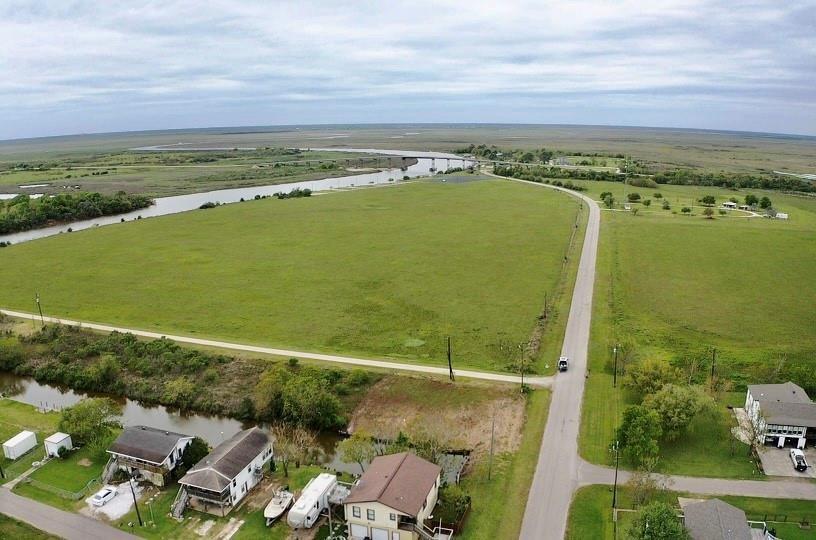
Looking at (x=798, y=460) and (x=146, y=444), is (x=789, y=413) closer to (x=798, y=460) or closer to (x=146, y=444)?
(x=798, y=460)

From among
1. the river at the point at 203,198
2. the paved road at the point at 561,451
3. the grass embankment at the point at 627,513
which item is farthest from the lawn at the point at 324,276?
the grass embankment at the point at 627,513

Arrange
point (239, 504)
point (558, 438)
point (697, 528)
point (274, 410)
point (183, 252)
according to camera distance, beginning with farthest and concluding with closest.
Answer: point (183, 252) < point (274, 410) < point (558, 438) < point (239, 504) < point (697, 528)

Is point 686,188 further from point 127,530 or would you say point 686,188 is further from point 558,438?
point 127,530

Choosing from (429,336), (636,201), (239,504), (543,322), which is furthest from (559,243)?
(239,504)

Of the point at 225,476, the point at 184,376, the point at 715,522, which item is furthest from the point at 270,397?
the point at 715,522

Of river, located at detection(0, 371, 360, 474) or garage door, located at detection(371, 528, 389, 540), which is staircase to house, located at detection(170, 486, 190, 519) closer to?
river, located at detection(0, 371, 360, 474)

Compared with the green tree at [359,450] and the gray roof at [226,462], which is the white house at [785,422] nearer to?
the green tree at [359,450]
